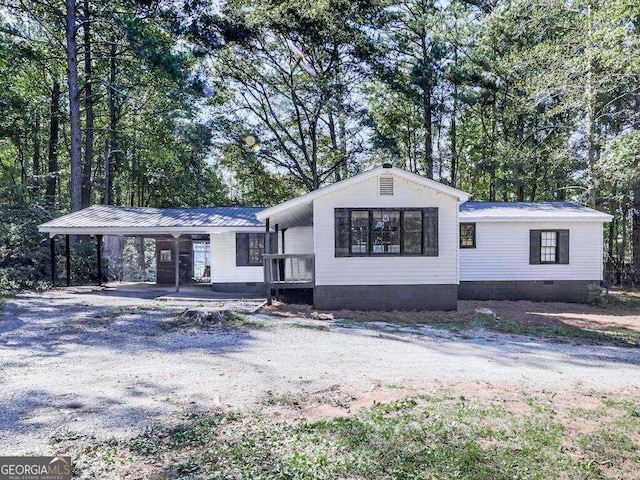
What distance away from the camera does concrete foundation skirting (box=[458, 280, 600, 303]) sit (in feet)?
48.0

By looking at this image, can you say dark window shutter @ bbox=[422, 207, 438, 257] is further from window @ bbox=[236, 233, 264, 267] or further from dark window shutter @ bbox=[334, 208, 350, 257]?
window @ bbox=[236, 233, 264, 267]

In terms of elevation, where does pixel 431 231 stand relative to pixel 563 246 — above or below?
above

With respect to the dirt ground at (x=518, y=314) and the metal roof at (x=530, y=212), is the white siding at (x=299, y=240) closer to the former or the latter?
the dirt ground at (x=518, y=314)

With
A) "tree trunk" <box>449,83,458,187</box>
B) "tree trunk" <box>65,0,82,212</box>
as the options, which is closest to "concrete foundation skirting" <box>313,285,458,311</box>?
"tree trunk" <box>65,0,82,212</box>

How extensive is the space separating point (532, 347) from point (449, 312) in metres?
3.58

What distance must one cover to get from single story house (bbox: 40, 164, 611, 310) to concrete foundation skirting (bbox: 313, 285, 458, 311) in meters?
0.03

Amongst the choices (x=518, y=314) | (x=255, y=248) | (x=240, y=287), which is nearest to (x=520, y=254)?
(x=518, y=314)

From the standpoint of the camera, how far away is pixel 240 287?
49.9ft

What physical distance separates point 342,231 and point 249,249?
204 inches

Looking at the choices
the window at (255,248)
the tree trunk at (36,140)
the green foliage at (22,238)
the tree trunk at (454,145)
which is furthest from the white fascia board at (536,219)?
the tree trunk at (36,140)

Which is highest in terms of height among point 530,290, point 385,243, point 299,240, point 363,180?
point 363,180

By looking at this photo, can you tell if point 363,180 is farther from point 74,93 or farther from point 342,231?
point 74,93

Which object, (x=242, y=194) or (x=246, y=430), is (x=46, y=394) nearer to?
(x=246, y=430)

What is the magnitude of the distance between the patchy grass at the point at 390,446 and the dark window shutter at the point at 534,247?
37.1ft
